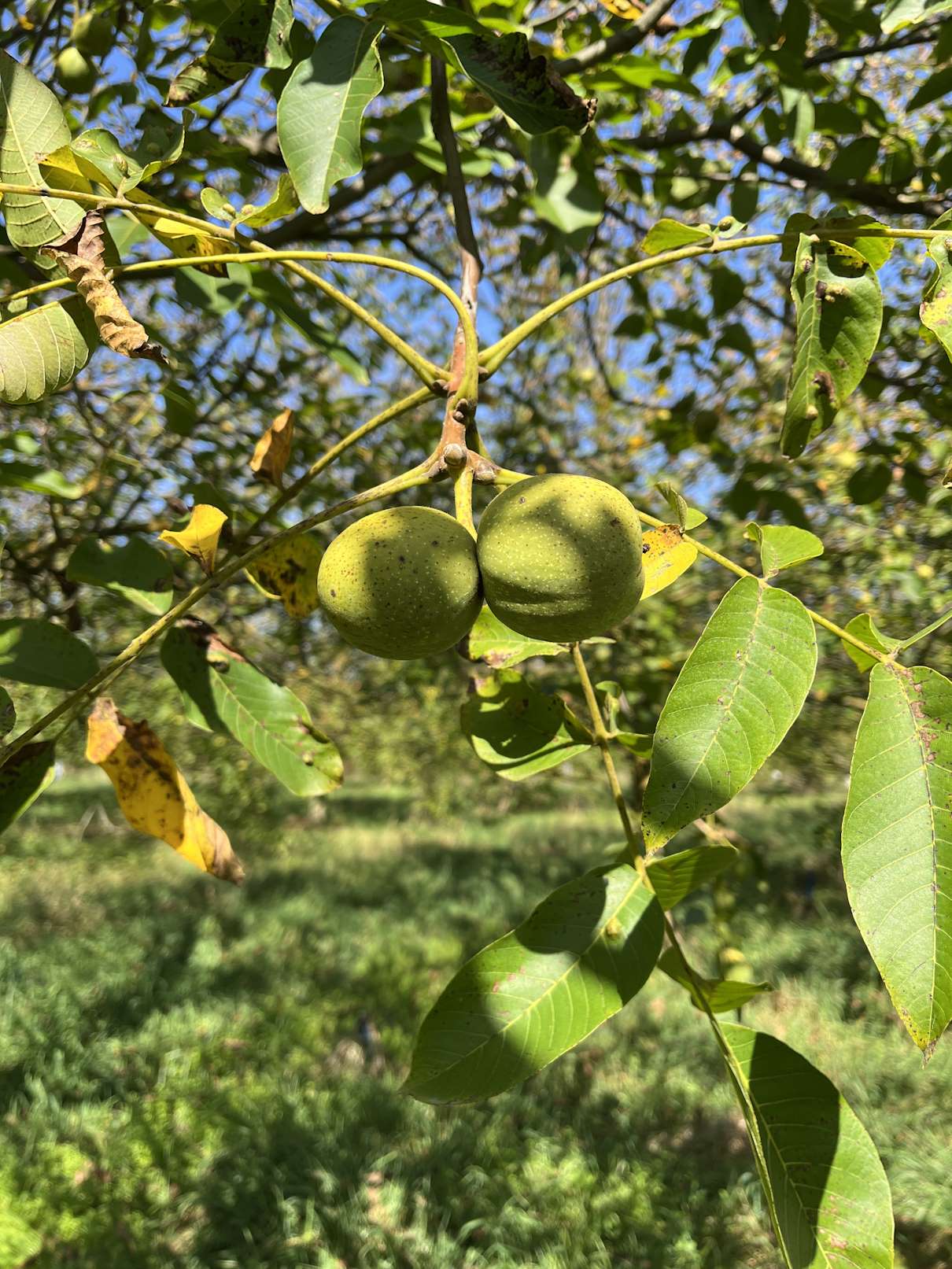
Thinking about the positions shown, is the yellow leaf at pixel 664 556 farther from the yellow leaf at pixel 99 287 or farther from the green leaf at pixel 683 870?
the yellow leaf at pixel 99 287

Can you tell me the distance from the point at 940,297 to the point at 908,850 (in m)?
0.69

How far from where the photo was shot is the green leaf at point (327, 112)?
100 centimetres

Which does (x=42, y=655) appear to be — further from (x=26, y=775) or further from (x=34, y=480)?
(x=34, y=480)

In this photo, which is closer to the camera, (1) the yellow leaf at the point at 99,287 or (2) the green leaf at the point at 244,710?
(1) the yellow leaf at the point at 99,287

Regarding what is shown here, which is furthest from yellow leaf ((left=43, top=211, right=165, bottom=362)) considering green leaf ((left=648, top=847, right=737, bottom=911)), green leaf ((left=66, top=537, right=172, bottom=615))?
green leaf ((left=648, top=847, right=737, bottom=911))

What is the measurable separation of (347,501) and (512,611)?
0.25m

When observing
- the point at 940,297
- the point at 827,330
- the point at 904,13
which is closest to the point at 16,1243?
the point at 827,330

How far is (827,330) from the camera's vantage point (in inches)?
40.9

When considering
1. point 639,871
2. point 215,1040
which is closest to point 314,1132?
point 215,1040

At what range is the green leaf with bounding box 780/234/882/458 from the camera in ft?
3.34

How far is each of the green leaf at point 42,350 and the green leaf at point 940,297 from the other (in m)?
1.07

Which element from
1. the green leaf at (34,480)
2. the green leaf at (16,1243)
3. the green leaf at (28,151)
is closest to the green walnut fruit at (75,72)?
the green leaf at (34,480)

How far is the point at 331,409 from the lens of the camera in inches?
159

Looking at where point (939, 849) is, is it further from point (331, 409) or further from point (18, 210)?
point (331, 409)
